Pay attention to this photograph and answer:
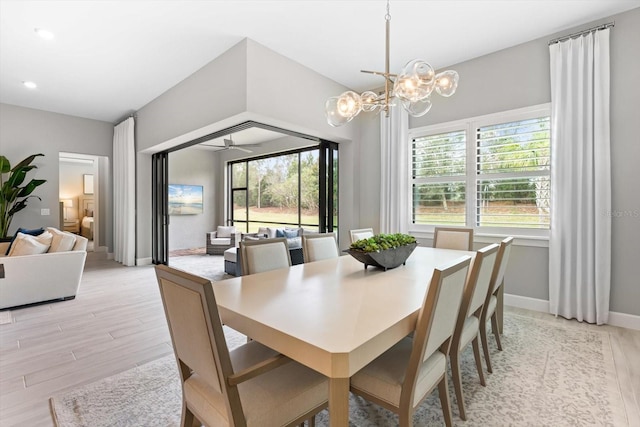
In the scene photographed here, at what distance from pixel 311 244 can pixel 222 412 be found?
1749 mm

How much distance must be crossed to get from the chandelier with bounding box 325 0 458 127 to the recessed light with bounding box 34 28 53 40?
318 cm

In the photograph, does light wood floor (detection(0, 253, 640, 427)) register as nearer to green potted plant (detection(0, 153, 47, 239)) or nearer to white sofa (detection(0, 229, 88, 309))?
white sofa (detection(0, 229, 88, 309))

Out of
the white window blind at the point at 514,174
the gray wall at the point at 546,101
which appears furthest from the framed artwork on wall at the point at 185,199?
the white window blind at the point at 514,174

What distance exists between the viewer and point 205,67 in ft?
13.0

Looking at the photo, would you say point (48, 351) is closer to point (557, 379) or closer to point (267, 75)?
point (267, 75)

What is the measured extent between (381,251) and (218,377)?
1.32 m

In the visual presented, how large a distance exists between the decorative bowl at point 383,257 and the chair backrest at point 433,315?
732 millimetres

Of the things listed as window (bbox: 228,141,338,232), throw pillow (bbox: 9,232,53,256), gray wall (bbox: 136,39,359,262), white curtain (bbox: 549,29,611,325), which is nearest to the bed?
window (bbox: 228,141,338,232)

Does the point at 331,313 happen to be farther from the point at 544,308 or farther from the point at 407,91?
the point at 544,308

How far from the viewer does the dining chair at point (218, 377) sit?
102 cm

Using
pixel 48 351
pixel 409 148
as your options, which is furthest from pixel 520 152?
pixel 48 351

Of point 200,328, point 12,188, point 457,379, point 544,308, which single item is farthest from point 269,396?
point 12,188

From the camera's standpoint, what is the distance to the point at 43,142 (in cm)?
575

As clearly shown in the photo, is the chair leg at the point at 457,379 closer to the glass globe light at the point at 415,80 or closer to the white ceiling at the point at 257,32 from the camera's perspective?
the glass globe light at the point at 415,80
